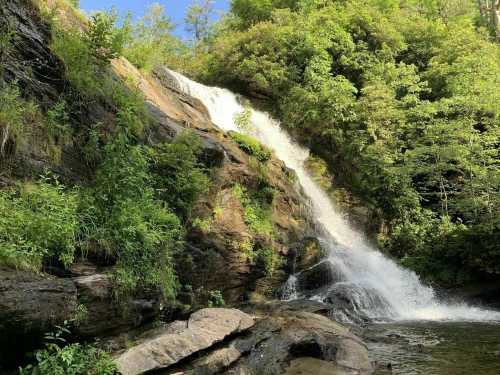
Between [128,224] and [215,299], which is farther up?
[128,224]

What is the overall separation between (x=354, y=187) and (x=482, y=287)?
26.1ft

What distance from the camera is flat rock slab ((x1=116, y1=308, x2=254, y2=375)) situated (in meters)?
5.73

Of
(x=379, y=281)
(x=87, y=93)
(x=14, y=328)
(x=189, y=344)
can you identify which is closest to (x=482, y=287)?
(x=379, y=281)

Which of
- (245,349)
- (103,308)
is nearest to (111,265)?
(103,308)

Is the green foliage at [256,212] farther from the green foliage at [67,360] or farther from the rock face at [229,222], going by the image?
the green foliage at [67,360]

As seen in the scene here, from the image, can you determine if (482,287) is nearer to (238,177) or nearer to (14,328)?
(238,177)

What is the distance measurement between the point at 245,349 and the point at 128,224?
2779 millimetres

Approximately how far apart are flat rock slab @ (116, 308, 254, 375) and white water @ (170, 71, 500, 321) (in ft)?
20.3

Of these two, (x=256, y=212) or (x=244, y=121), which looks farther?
(x=244, y=121)

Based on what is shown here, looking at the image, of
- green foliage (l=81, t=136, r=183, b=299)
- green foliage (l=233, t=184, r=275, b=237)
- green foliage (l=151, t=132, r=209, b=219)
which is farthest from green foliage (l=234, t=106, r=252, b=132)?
green foliage (l=81, t=136, r=183, b=299)

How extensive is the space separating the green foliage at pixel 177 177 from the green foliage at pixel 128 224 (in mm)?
1442

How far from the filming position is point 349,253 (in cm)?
1645

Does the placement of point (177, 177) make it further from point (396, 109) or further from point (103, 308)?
point (396, 109)

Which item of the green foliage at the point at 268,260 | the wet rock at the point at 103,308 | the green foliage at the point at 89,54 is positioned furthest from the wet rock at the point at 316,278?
the green foliage at the point at 89,54
